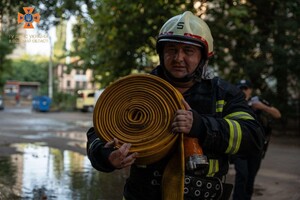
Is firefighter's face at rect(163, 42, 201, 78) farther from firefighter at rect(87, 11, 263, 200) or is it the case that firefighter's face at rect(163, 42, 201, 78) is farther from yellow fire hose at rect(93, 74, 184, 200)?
yellow fire hose at rect(93, 74, 184, 200)

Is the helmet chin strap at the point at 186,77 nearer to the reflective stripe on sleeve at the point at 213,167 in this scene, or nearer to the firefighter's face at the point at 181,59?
the firefighter's face at the point at 181,59

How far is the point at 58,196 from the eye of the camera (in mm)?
6551

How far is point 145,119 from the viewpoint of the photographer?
2.01 m

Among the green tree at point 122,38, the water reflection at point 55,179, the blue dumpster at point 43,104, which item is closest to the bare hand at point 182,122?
the water reflection at point 55,179

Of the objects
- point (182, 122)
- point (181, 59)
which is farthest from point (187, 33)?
point (182, 122)

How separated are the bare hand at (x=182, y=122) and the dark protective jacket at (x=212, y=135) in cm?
3

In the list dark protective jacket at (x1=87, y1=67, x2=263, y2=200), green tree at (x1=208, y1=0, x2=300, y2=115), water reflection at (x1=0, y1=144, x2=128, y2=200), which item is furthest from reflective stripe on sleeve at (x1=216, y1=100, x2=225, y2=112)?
green tree at (x1=208, y1=0, x2=300, y2=115)

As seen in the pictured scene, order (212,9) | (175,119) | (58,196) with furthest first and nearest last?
1. (212,9)
2. (58,196)
3. (175,119)

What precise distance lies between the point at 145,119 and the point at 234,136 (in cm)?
40

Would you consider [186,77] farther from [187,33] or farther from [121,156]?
[121,156]

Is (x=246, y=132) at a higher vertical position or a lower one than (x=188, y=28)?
lower

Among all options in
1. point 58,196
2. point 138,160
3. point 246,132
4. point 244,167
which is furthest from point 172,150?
point 58,196

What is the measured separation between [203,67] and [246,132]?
403 millimetres

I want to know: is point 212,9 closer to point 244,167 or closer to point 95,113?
point 244,167
